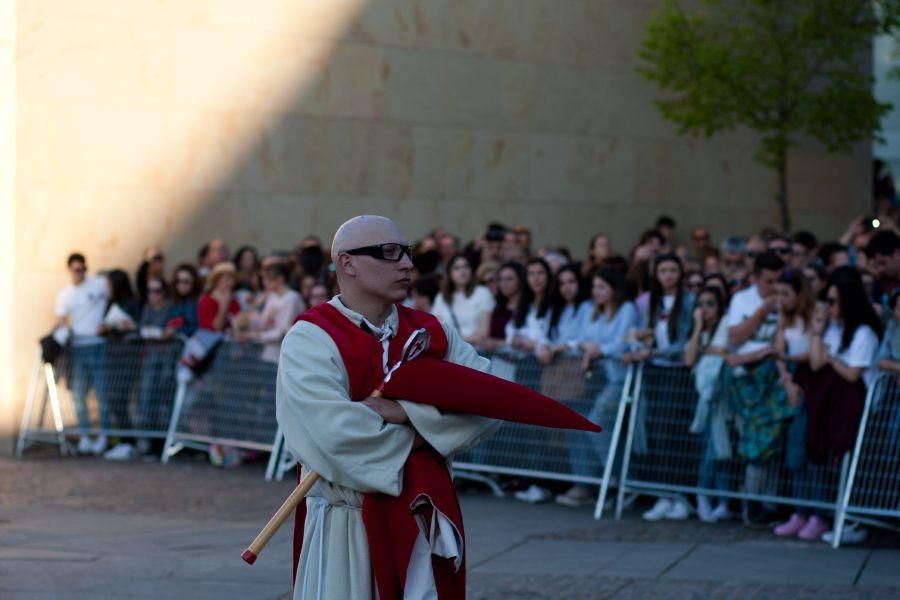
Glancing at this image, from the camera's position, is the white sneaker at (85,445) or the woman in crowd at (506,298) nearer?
the woman in crowd at (506,298)

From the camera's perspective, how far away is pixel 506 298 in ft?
44.1

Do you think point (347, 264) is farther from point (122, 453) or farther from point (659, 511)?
point (122, 453)

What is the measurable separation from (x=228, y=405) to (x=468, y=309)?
2.47 meters

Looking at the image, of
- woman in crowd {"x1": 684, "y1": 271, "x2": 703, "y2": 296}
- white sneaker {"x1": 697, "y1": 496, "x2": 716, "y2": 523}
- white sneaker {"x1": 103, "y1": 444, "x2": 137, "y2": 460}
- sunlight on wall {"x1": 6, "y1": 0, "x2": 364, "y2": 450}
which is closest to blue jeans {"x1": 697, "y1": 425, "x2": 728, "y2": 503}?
white sneaker {"x1": 697, "y1": 496, "x2": 716, "y2": 523}

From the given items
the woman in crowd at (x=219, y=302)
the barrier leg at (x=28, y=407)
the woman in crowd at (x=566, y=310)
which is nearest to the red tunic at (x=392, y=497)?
the woman in crowd at (x=566, y=310)

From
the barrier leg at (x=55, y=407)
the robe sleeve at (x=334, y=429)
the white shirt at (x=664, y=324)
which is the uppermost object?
the robe sleeve at (x=334, y=429)

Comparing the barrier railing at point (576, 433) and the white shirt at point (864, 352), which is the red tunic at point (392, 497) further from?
the white shirt at point (864, 352)

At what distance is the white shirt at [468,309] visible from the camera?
43.9ft

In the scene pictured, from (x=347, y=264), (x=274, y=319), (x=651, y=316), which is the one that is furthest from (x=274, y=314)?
(x=347, y=264)

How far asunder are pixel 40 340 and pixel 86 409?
2.76 ft

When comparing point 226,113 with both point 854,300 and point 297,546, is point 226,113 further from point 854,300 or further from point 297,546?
point 297,546

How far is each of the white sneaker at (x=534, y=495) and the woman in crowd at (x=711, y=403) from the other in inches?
56.7

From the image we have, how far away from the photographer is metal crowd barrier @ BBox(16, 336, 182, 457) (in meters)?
15.0

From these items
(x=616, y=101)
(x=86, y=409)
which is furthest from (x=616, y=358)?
(x=616, y=101)
